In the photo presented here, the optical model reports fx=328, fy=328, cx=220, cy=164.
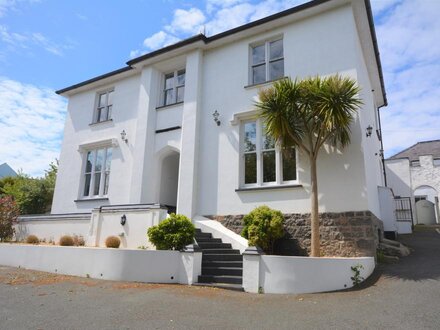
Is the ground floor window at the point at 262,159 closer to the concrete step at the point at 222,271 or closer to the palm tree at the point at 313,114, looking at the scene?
the palm tree at the point at 313,114

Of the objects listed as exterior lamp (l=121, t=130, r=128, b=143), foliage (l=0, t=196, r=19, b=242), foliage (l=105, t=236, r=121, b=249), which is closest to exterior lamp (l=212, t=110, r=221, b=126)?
exterior lamp (l=121, t=130, r=128, b=143)

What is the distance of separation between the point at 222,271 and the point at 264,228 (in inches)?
64.0

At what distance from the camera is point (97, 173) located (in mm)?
14852

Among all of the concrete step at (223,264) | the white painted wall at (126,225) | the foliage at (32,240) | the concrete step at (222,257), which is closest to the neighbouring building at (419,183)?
the concrete step at (222,257)

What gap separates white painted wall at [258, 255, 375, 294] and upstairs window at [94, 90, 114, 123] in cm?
1145

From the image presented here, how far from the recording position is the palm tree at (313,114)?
8375mm

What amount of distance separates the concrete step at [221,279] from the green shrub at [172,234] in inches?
40.2

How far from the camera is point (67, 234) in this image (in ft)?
39.5

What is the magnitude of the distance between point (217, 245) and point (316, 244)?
2785mm

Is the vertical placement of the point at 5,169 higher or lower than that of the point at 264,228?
higher

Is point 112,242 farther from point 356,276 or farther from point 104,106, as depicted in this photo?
point 104,106

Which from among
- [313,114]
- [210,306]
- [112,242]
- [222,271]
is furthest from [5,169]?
[210,306]

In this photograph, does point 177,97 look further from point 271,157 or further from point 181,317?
point 181,317

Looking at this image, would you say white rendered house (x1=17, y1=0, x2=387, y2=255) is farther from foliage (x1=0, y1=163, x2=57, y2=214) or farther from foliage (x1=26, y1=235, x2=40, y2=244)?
foliage (x1=0, y1=163, x2=57, y2=214)
